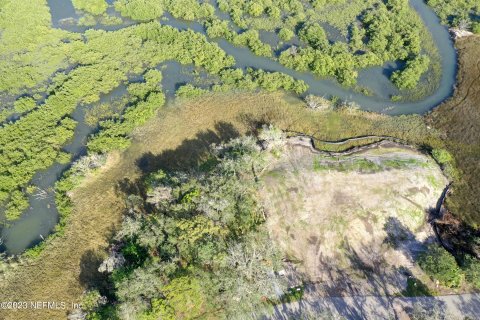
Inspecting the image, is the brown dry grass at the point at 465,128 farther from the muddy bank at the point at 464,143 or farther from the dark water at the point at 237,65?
the dark water at the point at 237,65

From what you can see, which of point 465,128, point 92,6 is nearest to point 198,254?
point 465,128

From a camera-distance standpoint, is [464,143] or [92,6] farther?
[92,6]

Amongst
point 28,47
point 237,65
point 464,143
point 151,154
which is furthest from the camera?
point 28,47

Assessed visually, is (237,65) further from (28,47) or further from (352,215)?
(28,47)

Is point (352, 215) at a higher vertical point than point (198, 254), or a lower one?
higher

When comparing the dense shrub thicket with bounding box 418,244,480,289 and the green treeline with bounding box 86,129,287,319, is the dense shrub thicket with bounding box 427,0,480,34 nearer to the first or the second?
the dense shrub thicket with bounding box 418,244,480,289

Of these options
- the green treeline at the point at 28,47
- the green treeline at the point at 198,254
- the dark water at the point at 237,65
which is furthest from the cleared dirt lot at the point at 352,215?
the green treeline at the point at 28,47

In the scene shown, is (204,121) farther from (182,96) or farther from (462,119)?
(462,119)

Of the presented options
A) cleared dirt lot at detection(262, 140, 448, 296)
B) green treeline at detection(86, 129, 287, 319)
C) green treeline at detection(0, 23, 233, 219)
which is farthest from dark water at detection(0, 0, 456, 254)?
cleared dirt lot at detection(262, 140, 448, 296)
